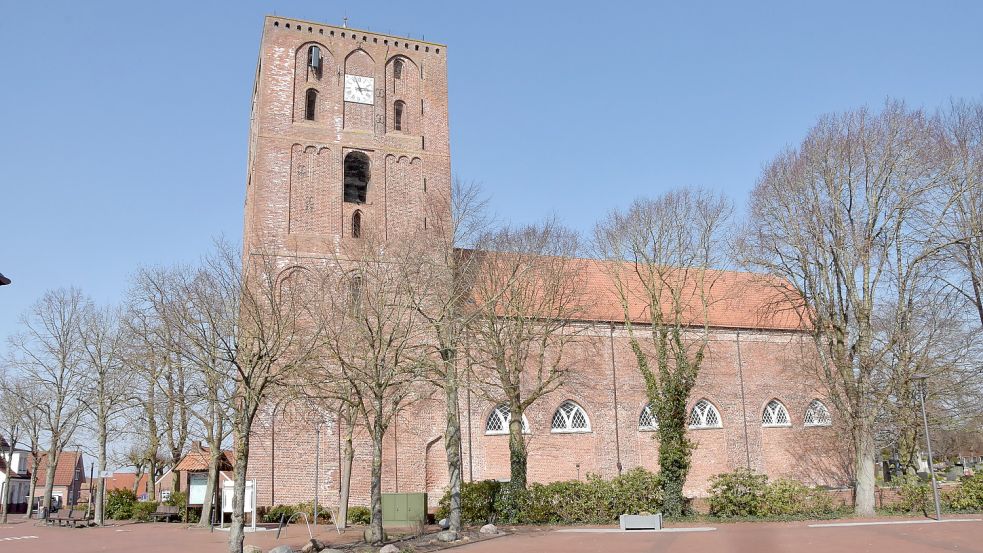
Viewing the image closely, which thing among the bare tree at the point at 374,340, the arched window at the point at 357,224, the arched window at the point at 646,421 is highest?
the arched window at the point at 357,224

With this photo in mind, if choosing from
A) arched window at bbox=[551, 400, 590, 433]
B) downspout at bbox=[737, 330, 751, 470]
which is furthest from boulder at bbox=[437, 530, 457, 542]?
downspout at bbox=[737, 330, 751, 470]

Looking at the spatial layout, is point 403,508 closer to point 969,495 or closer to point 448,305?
point 448,305

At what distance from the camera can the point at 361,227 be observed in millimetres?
30938

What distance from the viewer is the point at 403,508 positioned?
24.9 meters

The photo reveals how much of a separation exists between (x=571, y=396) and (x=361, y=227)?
1093cm

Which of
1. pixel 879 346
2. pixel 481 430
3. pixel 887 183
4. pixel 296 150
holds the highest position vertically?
pixel 296 150

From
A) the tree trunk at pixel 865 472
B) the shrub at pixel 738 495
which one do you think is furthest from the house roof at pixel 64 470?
the tree trunk at pixel 865 472

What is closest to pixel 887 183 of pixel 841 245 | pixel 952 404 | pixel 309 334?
pixel 841 245

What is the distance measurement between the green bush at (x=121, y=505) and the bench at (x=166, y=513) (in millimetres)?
2463

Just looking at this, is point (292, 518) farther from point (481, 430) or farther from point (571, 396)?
point (571, 396)

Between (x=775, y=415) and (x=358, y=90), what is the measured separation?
76.3 feet

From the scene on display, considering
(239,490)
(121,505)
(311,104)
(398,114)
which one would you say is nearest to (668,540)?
(239,490)

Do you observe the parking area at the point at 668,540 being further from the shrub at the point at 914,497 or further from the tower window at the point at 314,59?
the tower window at the point at 314,59

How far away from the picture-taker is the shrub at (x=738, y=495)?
23969mm
